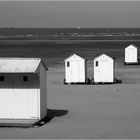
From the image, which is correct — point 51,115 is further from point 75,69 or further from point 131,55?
point 131,55

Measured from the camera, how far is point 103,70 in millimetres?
34625

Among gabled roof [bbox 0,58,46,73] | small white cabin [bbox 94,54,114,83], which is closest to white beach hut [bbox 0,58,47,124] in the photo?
gabled roof [bbox 0,58,46,73]

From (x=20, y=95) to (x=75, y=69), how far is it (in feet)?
48.2

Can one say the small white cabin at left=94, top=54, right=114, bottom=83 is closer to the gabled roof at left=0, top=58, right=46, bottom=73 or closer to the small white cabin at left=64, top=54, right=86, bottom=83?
the small white cabin at left=64, top=54, right=86, bottom=83

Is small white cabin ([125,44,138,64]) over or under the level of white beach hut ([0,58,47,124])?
over

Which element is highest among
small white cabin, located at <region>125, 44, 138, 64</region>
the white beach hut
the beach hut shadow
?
small white cabin, located at <region>125, 44, 138, 64</region>

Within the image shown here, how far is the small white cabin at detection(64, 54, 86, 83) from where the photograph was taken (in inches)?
1350

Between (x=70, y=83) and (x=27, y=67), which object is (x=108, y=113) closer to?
(x=27, y=67)

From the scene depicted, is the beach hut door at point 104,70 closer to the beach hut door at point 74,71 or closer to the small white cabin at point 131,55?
the beach hut door at point 74,71

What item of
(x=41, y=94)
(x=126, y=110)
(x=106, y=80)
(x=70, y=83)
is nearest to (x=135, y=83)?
(x=106, y=80)

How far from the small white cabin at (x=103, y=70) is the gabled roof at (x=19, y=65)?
14.1 metres

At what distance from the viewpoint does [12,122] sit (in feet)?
65.5

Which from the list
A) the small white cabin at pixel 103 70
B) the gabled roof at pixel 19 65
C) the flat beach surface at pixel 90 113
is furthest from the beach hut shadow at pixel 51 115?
A: the small white cabin at pixel 103 70

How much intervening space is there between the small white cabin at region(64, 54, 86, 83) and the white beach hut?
46.1ft
